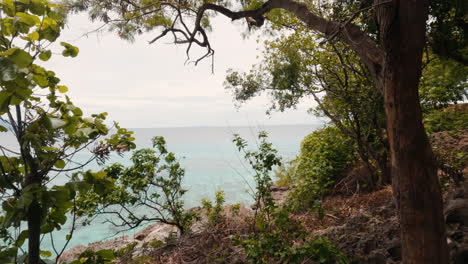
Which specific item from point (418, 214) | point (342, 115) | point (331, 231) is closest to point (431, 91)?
point (342, 115)

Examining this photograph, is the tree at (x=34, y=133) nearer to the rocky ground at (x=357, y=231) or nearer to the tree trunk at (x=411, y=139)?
the rocky ground at (x=357, y=231)

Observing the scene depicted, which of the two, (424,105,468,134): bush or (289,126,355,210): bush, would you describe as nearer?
(289,126,355,210): bush

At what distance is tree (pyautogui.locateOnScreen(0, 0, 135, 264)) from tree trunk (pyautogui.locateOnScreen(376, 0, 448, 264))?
1778 millimetres

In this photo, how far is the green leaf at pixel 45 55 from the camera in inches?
29.9

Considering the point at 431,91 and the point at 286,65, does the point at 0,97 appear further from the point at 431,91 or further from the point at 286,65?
the point at 431,91

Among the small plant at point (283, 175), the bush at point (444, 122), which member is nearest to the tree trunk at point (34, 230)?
the bush at point (444, 122)

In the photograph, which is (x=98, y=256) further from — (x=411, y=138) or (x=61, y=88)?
(x=411, y=138)

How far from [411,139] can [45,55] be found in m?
2.00

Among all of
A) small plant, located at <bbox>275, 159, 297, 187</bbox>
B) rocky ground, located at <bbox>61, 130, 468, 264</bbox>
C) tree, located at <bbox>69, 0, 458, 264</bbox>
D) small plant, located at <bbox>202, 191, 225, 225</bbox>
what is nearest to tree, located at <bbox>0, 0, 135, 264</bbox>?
rocky ground, located at <bbox>61, 130, 468, 264</bbox>

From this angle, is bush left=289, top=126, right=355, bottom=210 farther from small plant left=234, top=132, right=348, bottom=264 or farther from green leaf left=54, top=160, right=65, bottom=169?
green leaf left=54, top=160, right=65, bottom=169

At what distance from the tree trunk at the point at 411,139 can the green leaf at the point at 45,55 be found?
185 cm

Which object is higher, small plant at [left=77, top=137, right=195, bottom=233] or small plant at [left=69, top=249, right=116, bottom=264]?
small plant at [left=69, top=249, right=116, bottom=264]

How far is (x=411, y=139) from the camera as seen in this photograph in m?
1.63

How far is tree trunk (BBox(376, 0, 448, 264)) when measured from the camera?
1.58 metres
